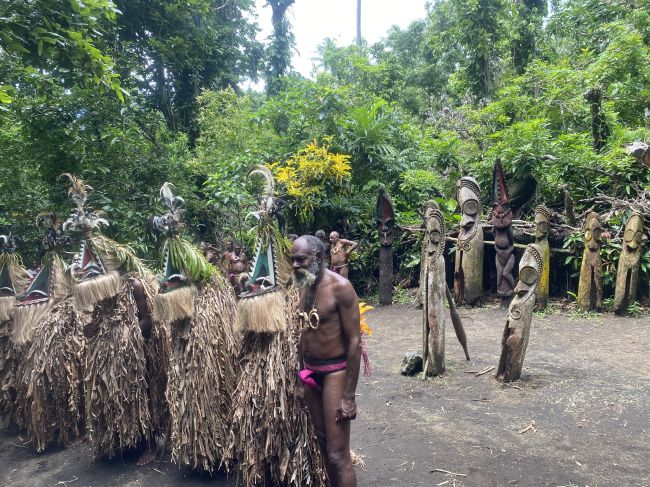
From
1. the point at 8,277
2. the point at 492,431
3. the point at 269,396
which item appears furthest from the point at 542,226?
the point at 8,277

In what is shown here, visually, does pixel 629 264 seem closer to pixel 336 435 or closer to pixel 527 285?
pixel 527 285

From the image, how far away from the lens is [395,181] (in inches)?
473

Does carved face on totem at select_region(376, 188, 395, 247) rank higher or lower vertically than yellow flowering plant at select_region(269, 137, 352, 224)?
lower

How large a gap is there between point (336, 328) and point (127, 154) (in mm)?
8515

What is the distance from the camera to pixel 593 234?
737 cm

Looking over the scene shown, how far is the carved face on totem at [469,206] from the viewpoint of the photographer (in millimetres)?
8453

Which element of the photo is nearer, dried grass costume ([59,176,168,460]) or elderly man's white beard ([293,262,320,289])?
elderly man's white beard ([293,262,320,289])

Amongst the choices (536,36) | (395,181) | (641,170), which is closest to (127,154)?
(395,181)

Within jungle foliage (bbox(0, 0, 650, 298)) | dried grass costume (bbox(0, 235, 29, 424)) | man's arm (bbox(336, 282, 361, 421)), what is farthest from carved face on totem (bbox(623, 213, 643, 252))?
dried grass costume (bbox(0, 235, 29, 424))

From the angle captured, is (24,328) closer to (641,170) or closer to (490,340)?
(490,340)

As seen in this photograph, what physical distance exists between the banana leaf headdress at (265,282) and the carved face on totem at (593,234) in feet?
19.5

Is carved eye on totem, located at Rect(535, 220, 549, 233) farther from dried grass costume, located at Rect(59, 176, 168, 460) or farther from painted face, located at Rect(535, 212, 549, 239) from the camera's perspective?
dried grass costume, located at Rect(59, 176, 168, 460)

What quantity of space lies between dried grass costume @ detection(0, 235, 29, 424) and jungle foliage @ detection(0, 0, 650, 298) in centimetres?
205

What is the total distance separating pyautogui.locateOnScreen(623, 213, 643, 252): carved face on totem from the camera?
23.0ft
